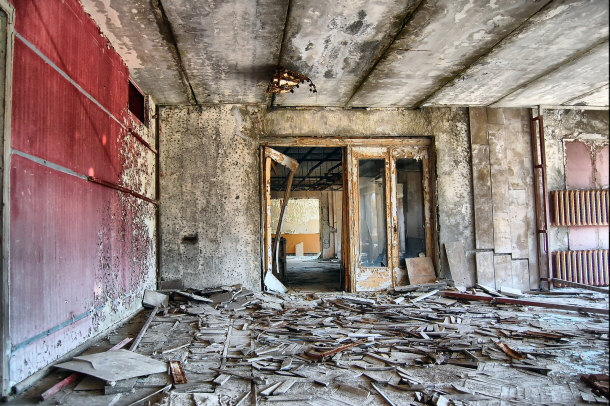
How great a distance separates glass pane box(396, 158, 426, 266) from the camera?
7.59 metres

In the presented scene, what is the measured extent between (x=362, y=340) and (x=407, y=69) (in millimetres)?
3751

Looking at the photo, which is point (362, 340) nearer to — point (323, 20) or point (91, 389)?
point (91, 389)

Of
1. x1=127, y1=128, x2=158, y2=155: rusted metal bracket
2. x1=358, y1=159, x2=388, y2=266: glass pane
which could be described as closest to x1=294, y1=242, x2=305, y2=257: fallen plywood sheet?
x1=358, y1=159, x2=388, y2=266: glass pane

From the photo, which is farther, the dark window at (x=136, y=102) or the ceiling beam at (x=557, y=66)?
the dark window at (x=136, y=102)

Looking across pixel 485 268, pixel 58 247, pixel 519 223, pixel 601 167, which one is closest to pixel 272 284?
pixel 485 268

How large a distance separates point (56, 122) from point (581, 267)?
27.7 feet

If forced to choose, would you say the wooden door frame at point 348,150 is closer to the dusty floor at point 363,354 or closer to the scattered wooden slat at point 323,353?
the dusty floor at point 363,354

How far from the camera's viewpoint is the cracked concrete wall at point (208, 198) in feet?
22.8

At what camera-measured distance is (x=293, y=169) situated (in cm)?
834

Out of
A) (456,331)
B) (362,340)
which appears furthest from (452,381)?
(456,331)

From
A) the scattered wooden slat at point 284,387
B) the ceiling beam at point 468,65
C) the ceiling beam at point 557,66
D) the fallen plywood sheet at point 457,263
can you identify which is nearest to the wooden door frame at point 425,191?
the fallen plywood sheet at point 457,263

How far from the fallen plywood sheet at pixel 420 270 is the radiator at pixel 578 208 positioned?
8.03 ft

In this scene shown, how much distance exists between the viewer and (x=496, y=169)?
7492 millimetres

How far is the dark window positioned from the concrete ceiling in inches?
7.0
